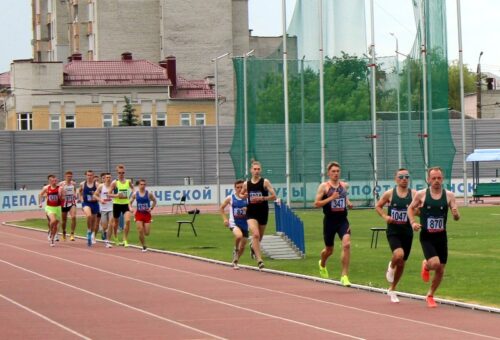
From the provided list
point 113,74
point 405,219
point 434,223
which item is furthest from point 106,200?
point 113,74

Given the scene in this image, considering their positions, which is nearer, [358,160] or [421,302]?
[421,302]

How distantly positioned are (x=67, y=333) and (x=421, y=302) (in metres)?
5.82

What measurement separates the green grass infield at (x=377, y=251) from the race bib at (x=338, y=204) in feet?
4.36

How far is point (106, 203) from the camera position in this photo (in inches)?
1448

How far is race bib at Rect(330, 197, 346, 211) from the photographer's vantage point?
2267 centimetres

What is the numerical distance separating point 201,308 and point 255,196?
776 centimetres

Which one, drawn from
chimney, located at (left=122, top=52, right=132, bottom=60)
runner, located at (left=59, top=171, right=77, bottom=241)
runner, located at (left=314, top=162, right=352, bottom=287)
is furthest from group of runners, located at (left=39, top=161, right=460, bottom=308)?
chimney, located at (left=122, top=52, right=132, bottom=60)

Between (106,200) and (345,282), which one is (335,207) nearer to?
(345,282)

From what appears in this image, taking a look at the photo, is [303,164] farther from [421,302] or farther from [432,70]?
[421,302]

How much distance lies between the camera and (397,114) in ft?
195

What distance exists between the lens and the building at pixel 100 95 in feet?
323

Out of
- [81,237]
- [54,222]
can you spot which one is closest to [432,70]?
[81,237]

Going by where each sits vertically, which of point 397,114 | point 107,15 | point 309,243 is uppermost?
point 107,15

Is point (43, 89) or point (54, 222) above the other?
point (43, 89)
